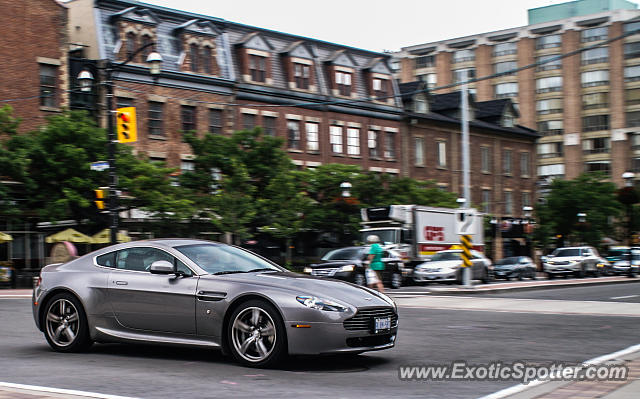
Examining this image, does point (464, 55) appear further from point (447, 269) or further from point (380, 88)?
point (447, 269)

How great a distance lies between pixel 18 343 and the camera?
36.0 feet

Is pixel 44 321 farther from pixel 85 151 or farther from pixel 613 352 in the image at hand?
pixel 85 151

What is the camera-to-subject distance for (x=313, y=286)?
328 inches

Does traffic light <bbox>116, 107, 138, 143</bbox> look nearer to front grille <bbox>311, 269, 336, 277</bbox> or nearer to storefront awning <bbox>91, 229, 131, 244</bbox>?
front grille <bbox>311, 269, 336, 277</bbox>

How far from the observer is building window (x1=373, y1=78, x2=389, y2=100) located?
5309 cm

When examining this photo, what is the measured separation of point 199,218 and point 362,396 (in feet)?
101

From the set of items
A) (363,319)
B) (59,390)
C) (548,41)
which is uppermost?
(548,41)

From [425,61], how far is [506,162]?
99.1ft

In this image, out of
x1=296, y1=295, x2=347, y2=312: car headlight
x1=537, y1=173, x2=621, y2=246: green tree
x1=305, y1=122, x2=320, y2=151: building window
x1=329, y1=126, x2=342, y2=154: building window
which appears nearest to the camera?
x1=296, y1=295, x2=347, y2=312: car headlight

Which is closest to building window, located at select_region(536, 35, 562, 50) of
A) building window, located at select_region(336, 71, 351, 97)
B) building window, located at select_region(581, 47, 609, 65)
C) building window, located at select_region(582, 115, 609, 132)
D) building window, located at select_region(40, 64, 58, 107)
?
building window, located at select_region(581, 47, 609, 65)

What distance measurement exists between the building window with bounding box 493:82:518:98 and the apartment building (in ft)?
0.35

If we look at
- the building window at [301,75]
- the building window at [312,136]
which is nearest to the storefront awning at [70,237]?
the building window at [312,136]

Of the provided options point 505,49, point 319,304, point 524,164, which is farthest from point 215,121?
point 505,49

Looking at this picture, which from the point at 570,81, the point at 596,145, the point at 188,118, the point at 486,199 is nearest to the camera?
the point at 188,118
